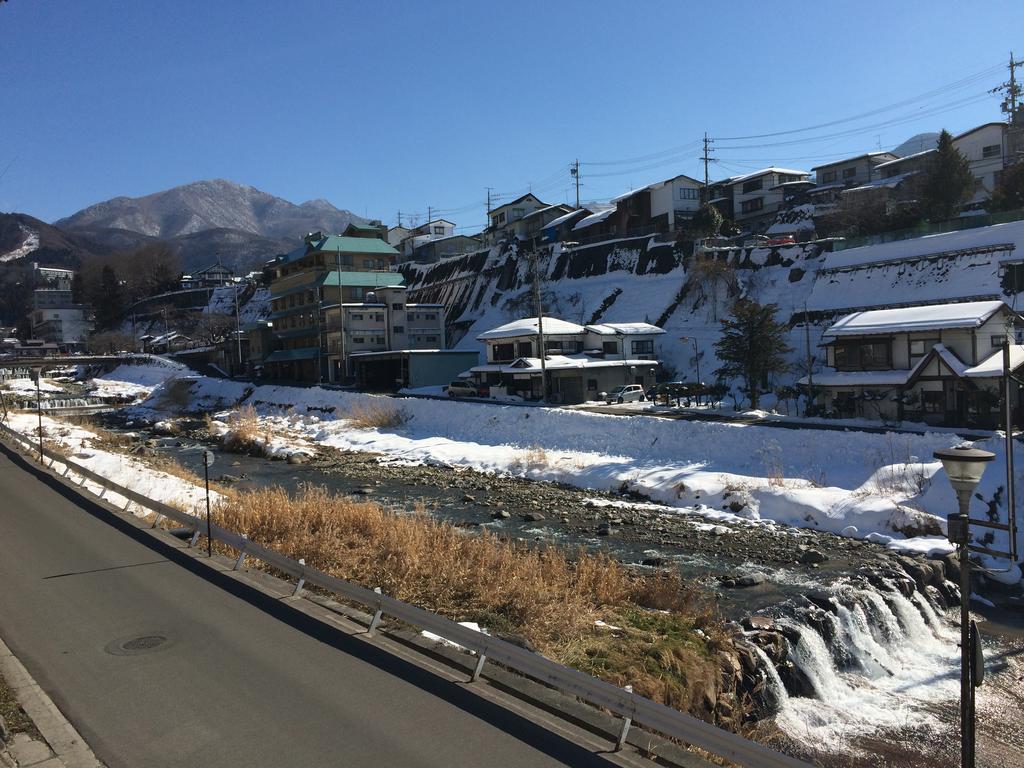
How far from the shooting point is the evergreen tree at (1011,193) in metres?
40.8

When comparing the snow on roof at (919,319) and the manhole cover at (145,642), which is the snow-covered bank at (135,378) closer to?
the snow on roof at (919,319)

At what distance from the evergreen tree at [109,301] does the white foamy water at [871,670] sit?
374ft

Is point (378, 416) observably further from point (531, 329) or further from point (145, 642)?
point (145, 642)

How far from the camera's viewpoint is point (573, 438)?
101ft

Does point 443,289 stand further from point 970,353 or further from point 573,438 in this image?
point 970,353

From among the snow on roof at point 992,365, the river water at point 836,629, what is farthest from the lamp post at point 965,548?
the snow on roof at point 992,365

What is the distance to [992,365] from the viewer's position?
25.0 m

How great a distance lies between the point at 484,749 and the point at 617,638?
4.58m

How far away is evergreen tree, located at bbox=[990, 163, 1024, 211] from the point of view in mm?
40750

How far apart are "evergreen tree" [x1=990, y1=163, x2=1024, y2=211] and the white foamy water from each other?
3839 cm

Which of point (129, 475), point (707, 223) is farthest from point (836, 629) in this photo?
point (707, 223)

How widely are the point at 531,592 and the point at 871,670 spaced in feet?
21.4

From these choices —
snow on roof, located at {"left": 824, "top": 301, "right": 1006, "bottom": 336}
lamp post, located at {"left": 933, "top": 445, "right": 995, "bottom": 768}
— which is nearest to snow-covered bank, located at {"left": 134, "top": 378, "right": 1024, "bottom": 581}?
snow on roof, located at {"left": 824, "top": 301, "right": 1006, "bottom": 336}

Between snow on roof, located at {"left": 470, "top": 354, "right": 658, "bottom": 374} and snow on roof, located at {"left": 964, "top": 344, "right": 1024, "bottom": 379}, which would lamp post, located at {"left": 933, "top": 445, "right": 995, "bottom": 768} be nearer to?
snow on roof, located at {"left": 964, "top": 344, "right": 1024, "bottom": 379}
